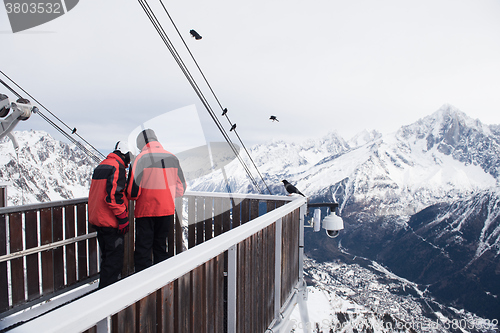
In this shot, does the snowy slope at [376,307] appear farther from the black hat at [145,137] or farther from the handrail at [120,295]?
the handrail at [120,295]

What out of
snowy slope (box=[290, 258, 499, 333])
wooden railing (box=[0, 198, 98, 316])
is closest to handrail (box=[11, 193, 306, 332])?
wooden railing (box=[0, 198, 98, 316])

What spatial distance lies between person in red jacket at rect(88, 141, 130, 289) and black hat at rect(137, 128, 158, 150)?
0.19m

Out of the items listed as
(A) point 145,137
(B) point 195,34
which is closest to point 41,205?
(A) point 145,137

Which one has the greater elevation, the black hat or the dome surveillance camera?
the black hat

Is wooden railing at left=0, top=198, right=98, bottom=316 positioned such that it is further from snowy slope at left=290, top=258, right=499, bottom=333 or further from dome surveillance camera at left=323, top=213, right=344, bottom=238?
snowy slope at left=290, top=258, right=499, bottom=333

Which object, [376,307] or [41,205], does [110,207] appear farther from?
[376,307]

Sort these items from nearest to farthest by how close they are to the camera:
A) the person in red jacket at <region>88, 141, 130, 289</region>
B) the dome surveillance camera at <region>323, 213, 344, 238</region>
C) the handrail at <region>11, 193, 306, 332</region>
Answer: the handrail at <region>11, 193, 306, 332</region> < the person in red jacket at <region>88, 141, 130, 289</region> < the dome surveillance camera at <region>323, 213, 344, 238</region>

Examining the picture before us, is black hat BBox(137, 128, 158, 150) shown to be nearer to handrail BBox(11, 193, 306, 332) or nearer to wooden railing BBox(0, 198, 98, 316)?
wooden railing BBox(0, 198, 98, 316)

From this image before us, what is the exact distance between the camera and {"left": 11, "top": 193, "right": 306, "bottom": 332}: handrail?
0.91m

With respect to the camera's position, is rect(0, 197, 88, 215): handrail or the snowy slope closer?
rect(0, 197, 88, 215): handrail

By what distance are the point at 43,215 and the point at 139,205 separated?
1.20 meters

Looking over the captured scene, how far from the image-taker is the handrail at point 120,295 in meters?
0.91

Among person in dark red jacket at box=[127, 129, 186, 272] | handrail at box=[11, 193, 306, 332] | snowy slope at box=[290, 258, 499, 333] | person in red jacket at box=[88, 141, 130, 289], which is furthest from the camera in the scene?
snowy slope at box=[290, 258, 499, 333]

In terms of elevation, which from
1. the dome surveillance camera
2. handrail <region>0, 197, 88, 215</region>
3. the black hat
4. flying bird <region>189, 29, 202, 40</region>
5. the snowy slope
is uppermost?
flying bird <region>189, 29, 202, 40</region>
